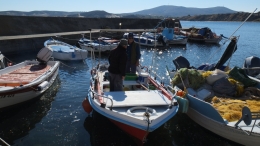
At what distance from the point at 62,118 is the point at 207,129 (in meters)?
5.81

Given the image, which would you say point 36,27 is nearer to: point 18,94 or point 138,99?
point 18,94

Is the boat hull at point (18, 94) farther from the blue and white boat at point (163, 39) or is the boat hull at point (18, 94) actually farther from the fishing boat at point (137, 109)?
the blue and white boat at point (163, 39)

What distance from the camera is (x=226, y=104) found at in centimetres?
861

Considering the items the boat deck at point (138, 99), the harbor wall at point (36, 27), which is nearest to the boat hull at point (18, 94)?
the boat deck at point (138, 99)

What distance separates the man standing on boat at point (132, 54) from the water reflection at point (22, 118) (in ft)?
14.1

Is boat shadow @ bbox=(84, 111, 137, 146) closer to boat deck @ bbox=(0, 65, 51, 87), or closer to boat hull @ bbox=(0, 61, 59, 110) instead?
boat hull @ bbox=(0, 61, 59, 110)

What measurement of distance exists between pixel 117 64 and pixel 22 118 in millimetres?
4624

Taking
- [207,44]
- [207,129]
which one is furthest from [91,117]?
[207,44]

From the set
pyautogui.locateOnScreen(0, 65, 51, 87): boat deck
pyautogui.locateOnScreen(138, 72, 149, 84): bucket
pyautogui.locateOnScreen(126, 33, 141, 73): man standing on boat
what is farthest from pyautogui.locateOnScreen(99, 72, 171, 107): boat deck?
pyautogui.locateOnScreen(0, 65, 51, 87): boat deck

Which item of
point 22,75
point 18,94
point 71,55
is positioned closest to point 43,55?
point 22,75

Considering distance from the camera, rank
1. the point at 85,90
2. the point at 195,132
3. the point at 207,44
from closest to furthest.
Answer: the point at 195,132, the point at 85,90, the point at 207,44

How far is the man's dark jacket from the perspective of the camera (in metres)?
7.95

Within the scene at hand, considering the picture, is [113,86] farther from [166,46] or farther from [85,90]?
[166,46]

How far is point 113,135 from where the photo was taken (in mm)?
8031
